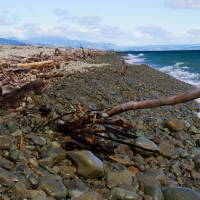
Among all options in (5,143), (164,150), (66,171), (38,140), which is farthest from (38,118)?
(164,150)

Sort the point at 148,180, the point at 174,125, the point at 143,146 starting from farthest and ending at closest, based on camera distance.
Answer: the point at 174,125, the point at 143,146, the point at 148,180

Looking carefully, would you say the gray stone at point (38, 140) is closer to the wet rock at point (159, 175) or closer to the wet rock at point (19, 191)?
the wet rock at point (19, 191)

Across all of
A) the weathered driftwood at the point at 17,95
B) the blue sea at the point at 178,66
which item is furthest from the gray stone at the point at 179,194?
the blue sea at the point at 178,66

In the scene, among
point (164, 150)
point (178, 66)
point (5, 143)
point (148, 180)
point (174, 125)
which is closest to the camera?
point (5, 143)

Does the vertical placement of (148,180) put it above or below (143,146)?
below

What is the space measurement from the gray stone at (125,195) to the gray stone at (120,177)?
268 mm

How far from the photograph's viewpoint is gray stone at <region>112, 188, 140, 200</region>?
2693 millimetres

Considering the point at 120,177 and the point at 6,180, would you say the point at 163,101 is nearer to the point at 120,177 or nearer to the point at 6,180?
the point at 120,177

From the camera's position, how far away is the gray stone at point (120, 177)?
305 centimetres

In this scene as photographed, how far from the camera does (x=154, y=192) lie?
9.63 ft

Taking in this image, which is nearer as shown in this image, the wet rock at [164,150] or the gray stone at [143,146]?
the gray stone at [143,146]

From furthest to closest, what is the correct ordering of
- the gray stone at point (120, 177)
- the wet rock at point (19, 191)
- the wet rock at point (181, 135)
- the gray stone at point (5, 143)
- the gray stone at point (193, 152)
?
the wet rock at point (181, 135), the gray stone at point (193, 152), the gray stone at point (120, 177), the gray stone at point (5, 143), the wet rock at point (19, 191)

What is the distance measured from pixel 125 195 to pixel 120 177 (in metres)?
0.40

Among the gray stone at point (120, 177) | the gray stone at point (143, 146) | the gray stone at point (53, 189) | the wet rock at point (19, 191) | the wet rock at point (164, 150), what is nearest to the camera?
the wet rock at point (19, 191)
